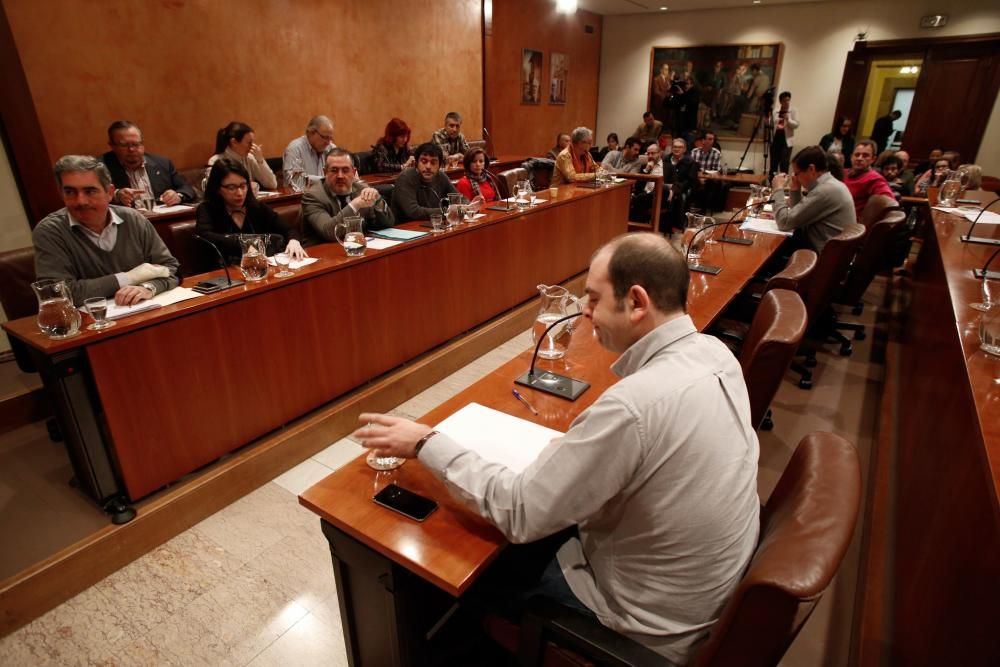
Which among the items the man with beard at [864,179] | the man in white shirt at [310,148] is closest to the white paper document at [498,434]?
the man in white shirt at [310,148]

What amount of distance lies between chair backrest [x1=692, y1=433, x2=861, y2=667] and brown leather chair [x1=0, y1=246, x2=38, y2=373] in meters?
2.79

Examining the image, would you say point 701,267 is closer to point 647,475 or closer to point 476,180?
point 647,475

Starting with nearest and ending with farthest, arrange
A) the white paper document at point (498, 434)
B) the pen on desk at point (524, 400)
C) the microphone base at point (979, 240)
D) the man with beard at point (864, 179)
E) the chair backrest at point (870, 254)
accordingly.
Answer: the white paper document at point (498, 434), the pen on desk at point (524, 400), the microphone base at point (979, 240), the chair backrest at point (870, 254), the man with beard at point (864, 179)

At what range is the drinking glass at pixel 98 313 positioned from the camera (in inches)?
70.7

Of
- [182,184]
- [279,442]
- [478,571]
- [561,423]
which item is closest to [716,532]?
[478,571]

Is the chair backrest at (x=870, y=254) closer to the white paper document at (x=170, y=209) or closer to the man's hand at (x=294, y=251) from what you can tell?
the man's hand at (x=294, y=251)

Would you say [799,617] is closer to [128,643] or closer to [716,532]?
[716,532]

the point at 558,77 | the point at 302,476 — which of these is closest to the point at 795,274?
the point at 302,476

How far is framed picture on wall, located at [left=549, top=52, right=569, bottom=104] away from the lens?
30.3ft

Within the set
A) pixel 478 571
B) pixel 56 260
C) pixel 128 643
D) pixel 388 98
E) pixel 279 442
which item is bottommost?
pixel 128 643

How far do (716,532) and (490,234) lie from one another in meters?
2.70

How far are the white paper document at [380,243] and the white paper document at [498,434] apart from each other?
1556mm

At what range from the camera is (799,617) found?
0.76 m

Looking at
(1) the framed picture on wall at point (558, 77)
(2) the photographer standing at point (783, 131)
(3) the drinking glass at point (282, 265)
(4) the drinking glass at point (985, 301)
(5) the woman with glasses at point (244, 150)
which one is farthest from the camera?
(1) the framed picture on wall at point (558, 77)
